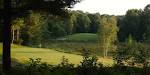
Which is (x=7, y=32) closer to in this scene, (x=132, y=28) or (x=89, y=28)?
(x=132, y=28)

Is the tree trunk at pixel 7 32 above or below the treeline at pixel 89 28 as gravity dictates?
above

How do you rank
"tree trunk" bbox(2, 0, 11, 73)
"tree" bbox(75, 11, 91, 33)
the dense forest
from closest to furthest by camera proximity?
the dense forest < "tree trunk" bbox(2, 0, 11, 73) < "tree" bbox(75, 11, 91, 33)

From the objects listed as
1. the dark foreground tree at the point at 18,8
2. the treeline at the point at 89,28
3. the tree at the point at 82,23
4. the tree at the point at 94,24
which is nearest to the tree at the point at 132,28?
the treeline at the point at 89,28

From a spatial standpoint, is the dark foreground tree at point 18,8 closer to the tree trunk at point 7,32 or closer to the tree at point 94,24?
the tree trunk at point 7,32

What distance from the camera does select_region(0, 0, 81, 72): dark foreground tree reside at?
1659 centimetres

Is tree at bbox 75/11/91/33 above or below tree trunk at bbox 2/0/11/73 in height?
below

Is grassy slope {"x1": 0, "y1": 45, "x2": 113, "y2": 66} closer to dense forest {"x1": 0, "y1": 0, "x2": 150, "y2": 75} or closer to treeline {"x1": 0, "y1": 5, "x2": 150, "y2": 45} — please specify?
dense forest {"x1": 0, "y1": 0, "x2": 150, "y2": 75}

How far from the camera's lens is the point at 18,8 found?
55.6ft

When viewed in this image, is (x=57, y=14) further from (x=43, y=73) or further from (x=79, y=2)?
(x=43, y=73)

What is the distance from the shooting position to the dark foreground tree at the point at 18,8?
1659 centimetres

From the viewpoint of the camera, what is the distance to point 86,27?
145375 millimetres

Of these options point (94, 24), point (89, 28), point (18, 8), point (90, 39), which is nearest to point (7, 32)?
point (18, 8)

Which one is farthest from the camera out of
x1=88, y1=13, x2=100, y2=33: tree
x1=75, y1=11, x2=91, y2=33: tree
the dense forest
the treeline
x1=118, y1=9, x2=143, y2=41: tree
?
x1=88, y1=13, x2=100, y2=33: tree

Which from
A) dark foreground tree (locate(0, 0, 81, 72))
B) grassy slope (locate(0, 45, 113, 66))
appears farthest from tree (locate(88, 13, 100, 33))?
dark foreground tree (locate(0, 0, 81, 72))
